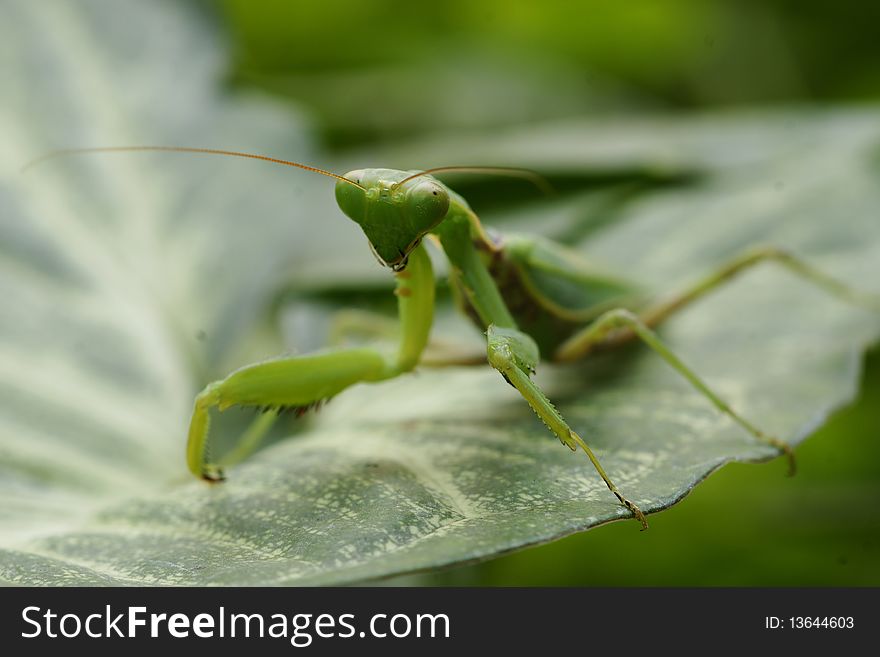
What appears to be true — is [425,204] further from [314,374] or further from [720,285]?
[720,285]

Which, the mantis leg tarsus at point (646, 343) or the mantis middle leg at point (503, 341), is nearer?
the mantis middle leg at point (503, 341)

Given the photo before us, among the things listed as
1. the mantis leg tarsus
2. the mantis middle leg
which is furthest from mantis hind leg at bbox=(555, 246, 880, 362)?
the mantis middle leg

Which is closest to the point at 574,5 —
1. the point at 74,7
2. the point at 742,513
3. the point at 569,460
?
the point at 74,7

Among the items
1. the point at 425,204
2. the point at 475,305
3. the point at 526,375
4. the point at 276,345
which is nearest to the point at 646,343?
the point at 475,305

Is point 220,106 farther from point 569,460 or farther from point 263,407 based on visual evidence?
point 569,460

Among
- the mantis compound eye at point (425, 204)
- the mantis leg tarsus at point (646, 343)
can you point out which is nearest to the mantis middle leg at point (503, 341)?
the mantis compound eye at point (425, 204)

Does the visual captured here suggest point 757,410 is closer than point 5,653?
No

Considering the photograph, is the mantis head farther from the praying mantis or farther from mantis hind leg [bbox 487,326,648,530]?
mantis hind leg [bbox 487,326,648,530]

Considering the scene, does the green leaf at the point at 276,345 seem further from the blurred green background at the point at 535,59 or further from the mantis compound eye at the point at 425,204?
the blurred green background at the point at 535,59
